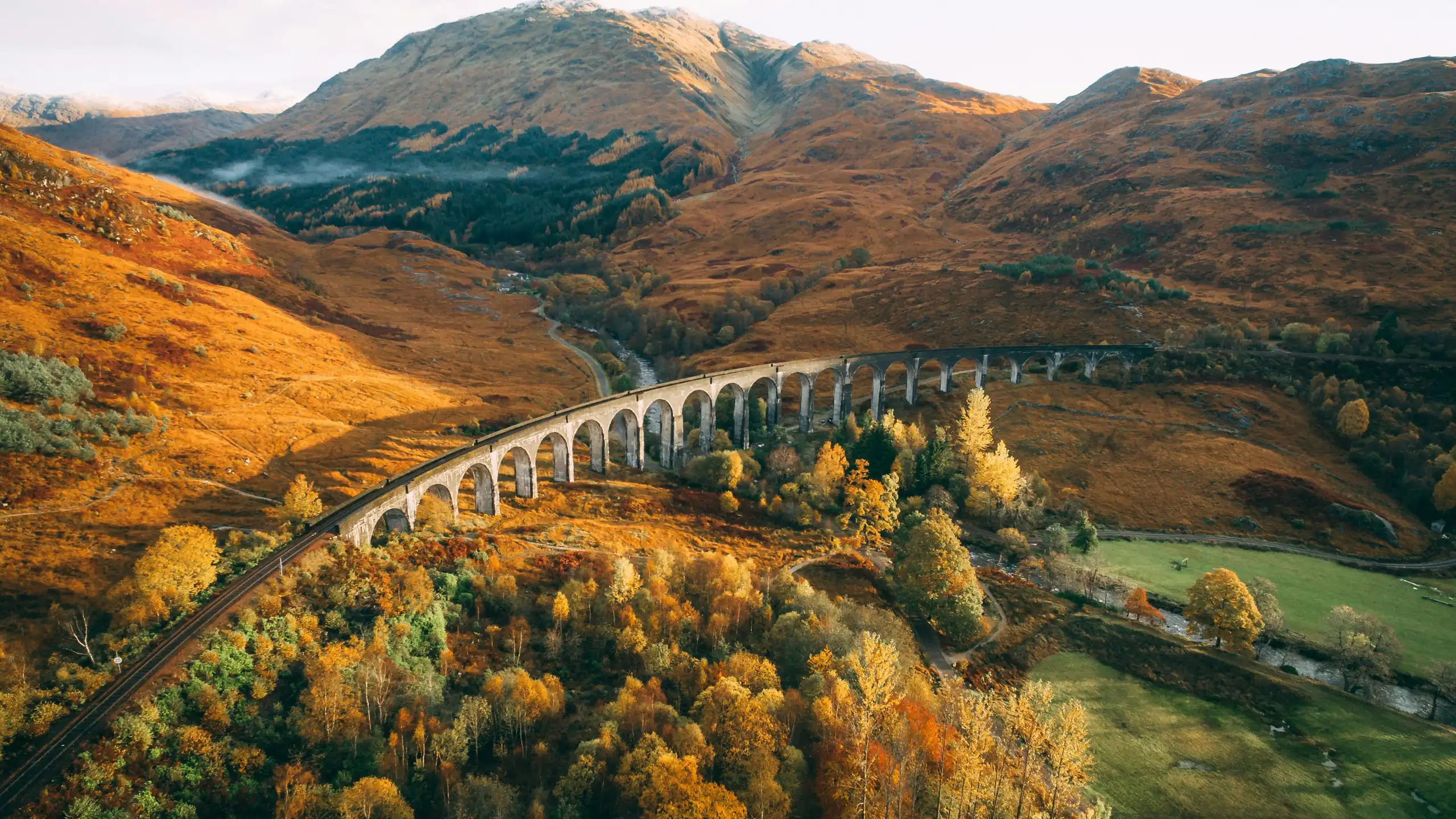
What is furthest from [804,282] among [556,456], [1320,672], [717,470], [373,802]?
[373,802]

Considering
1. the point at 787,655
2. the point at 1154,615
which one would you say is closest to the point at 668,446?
the point at 787,655

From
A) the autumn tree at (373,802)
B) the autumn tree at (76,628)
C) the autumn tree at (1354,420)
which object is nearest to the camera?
the autumn tree at (373,802)

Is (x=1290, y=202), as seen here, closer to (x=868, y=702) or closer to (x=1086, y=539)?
(x=1086, y=539)

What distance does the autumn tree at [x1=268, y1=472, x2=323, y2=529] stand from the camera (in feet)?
133

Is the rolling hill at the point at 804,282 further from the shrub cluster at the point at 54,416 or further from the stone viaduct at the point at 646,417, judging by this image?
the stone viaduct at the point at 646,417

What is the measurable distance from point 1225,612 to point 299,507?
193 feet

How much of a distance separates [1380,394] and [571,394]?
4316 inches

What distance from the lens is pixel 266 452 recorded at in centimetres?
5459

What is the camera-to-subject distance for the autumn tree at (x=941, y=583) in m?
42.0

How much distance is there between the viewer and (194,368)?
66.4m

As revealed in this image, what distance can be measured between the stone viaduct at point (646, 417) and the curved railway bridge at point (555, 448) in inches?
4.1

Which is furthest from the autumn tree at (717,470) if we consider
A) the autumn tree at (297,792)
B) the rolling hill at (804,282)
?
the autumn tree at (297,792)

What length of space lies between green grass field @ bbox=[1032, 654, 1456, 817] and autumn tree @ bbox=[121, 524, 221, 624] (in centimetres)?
4433

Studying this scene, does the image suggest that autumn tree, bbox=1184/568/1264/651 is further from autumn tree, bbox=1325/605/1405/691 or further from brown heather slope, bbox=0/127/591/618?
brown heather slope, bbox=0/127/591/618
